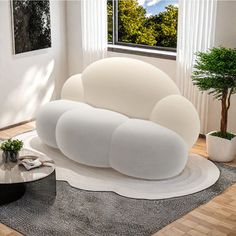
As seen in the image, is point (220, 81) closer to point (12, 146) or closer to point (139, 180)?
point (139, 180)

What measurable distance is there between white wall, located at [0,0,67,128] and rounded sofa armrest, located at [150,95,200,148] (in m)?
2.25

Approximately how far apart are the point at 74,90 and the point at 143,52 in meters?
1.25

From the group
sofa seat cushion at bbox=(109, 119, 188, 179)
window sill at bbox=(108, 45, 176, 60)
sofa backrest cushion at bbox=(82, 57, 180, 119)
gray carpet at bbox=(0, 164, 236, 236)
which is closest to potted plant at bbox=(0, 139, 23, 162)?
gray carpet at bbox=(0, 164, 236, 236)

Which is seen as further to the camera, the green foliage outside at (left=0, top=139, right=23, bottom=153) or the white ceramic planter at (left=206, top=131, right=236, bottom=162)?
the white ceramic planter at (left=206, top=131, right=236, bottom=162)

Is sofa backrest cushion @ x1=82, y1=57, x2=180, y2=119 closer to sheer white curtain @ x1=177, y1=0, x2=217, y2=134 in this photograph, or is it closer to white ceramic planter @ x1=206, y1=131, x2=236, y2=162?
white ceramic planter @ x1=206, y1=131, x2=236, y2=162

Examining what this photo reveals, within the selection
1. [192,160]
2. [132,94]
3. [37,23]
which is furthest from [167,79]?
[37,23]

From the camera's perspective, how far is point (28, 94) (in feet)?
21.0

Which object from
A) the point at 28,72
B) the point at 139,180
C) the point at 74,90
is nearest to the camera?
the point at 139,180

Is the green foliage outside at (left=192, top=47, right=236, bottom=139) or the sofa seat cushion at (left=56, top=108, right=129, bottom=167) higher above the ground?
the green foliage outside at (left=192, top=47, right=236, bottom=139)

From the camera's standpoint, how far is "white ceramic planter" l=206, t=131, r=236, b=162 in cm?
493

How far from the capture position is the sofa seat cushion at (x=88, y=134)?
4.52 meters

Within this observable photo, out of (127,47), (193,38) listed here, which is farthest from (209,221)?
(127,47)

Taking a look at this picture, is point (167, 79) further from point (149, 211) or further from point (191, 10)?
point (149, 211)

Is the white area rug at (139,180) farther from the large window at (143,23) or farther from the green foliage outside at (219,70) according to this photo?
the large window at (143,23)
